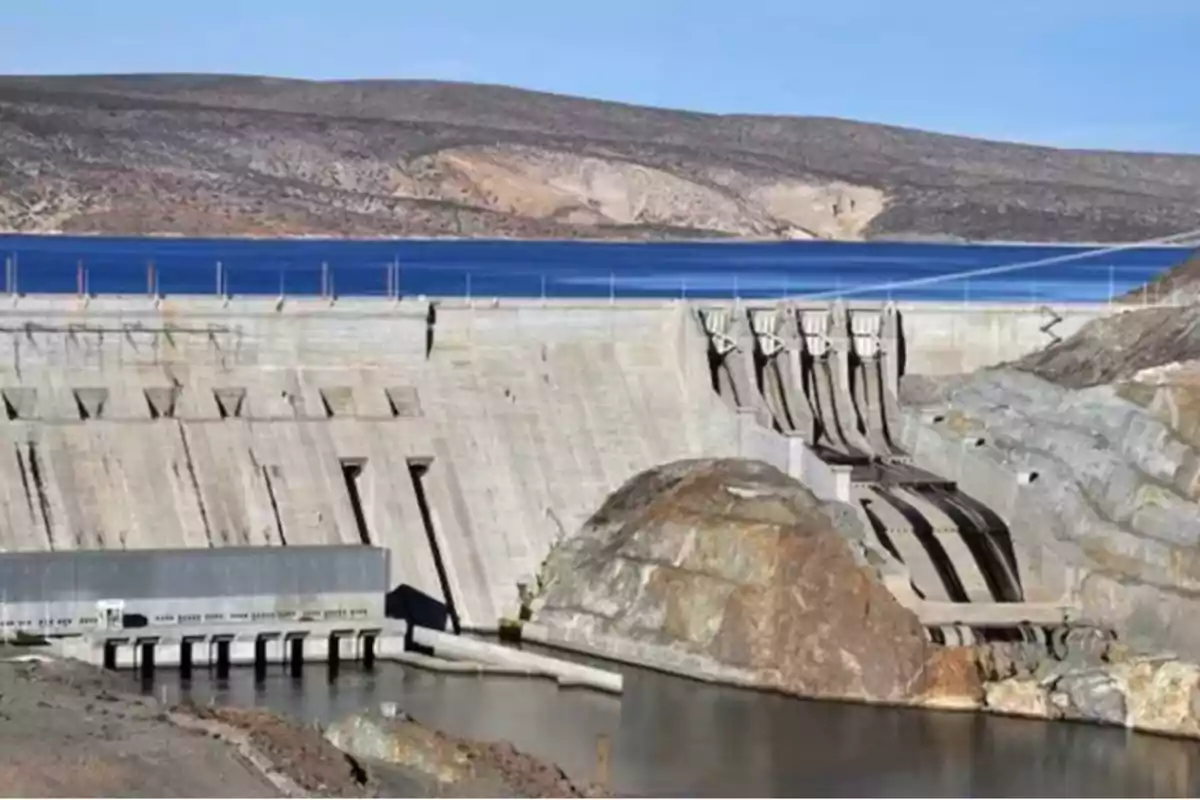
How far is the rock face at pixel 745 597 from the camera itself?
47094 mm

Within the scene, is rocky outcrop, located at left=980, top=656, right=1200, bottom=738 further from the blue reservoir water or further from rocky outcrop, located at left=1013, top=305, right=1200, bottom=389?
the blue reservoir water

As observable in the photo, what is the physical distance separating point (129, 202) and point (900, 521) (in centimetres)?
11169

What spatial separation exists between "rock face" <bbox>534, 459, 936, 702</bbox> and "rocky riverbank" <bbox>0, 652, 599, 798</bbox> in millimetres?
8646

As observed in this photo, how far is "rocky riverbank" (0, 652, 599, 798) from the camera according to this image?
33.3m

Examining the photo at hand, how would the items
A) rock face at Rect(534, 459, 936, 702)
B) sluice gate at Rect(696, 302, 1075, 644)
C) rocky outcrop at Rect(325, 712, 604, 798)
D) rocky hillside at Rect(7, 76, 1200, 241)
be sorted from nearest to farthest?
rocky outcrop at Rect(325, 712, 604, 798) < rock face at Rect(534, 459, 936, 702) < sluice gate at Rect(696, 302, 1075, 644) < rocky hillside at Rect(7, 76, 1200, 241)

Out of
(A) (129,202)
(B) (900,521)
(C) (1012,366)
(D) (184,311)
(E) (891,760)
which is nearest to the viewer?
(E) (891,760)

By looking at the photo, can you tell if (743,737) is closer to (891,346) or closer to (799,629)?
(799,629)

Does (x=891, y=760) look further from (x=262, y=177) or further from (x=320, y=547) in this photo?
(x=262, y=177)

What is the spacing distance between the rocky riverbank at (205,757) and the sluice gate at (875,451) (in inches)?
464

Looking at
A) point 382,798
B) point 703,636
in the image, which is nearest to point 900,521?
point 703,636

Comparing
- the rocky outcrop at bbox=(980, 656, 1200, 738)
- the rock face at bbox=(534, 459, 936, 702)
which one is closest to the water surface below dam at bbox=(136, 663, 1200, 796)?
the rocky outcrop at bbox=(980, 656, 1200, 738)

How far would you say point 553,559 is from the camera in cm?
5312

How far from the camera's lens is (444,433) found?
54875 millimetres

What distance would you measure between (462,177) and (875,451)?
11747cm
